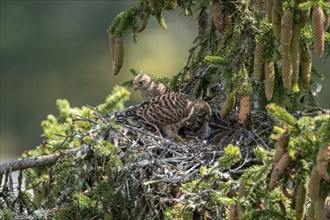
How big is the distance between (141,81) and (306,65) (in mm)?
2160

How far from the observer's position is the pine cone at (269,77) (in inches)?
234

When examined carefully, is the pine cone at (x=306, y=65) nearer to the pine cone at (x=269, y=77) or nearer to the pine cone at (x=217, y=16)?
the pine cone at (x=269, y=77)

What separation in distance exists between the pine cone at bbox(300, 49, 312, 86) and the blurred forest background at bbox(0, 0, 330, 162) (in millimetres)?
15789

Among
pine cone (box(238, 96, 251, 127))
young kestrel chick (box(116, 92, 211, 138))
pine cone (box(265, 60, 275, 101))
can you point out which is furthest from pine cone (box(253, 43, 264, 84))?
young kestrel chick (box(116, 92, 211, 138))

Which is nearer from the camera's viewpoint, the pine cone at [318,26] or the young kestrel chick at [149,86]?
the pine cone at [318,26]

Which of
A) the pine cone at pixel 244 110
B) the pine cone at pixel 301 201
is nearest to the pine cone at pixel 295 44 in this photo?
the pine cone at pixel 244 110

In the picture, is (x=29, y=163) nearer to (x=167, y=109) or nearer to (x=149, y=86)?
(x=167, y=109)

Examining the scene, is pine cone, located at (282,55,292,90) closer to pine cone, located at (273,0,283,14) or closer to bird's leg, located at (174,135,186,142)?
pine cone, located at (273,0,283,14)

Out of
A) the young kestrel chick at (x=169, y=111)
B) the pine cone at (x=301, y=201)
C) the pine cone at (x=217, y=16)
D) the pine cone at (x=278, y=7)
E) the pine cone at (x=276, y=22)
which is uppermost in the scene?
the pine cone at (x=217, y=16)

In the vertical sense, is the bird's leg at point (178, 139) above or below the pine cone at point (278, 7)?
above

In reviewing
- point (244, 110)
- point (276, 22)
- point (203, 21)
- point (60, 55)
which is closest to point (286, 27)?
point (276, 22)

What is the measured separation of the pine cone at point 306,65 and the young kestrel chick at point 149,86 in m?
1.92

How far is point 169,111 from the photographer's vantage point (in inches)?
290

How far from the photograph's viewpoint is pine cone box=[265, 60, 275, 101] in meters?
5.94
